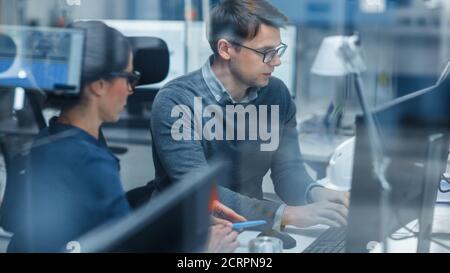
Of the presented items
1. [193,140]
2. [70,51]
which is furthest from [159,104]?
[70,51]

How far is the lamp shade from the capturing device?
1.67 metres

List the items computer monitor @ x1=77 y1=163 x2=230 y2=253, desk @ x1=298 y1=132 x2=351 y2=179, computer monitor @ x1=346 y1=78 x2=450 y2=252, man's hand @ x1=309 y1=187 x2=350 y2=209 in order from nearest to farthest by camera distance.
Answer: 1. computer monitor @ x1=77 y1=163 x2=230 y2=253
2. computer monitor @ x1=346 y1=78 x2=450 y2=252
3. man's hand @ x1=309 y1=187 x2=350 y2=209
4. desk @ x1=298 y1=132 x2=351 y2=179

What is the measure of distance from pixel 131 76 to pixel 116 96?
62 millimetres

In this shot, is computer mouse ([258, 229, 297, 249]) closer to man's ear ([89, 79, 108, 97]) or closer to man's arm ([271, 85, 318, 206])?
man's arm ([271, 85, 318, 206])

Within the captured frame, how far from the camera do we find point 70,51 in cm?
170

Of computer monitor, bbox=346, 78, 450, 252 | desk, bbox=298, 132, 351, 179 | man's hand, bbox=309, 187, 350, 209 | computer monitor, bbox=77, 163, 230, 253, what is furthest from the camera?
desk, bbox=298, 132, 351, 179

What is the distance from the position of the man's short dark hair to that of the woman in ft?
0.73

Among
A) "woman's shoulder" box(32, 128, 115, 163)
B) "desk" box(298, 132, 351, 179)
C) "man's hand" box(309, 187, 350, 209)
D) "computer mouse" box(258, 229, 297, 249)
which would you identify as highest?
"woman's shoulder" box(32, 128, 115, 163)

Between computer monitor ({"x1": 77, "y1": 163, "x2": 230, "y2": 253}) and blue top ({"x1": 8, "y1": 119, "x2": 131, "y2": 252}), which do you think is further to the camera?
blue top ({"x1": 8, "y1": 119, "x2": 131, "y2": 252})

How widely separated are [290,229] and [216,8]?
1.91ft

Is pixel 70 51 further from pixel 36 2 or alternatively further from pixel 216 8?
pixel 216 8

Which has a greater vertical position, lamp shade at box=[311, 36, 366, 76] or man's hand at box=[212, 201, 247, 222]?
lamp shade at box=[311, 36, 366, 76]

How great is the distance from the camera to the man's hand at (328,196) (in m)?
1.64

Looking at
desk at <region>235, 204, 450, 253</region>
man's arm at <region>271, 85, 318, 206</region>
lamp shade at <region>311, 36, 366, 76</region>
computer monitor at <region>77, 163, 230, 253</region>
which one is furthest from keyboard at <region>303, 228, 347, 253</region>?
computer monitor at <region>77, 163, 230, 253</region>
